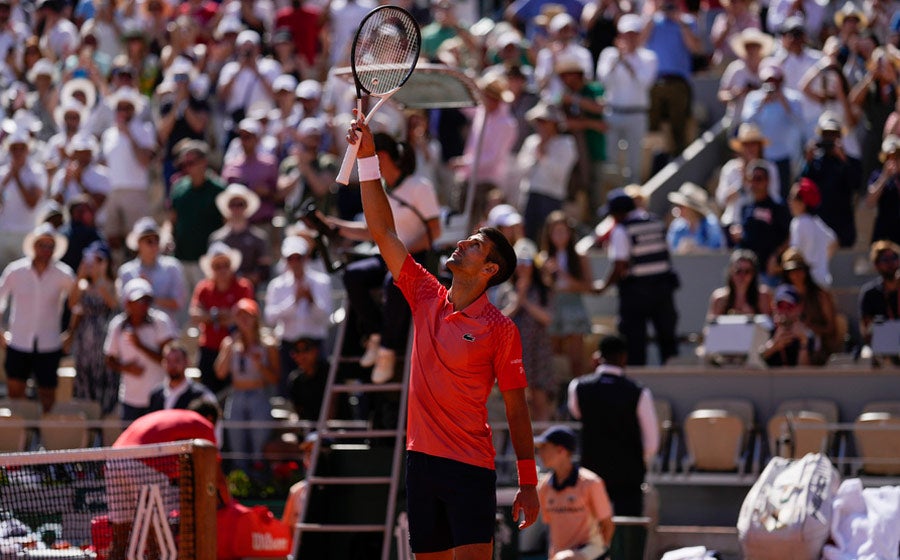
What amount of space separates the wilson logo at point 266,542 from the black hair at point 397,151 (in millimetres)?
2257

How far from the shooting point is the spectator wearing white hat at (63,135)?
66.5 ft

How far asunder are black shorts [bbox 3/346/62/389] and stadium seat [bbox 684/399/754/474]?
569 cm

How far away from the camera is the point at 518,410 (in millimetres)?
8227

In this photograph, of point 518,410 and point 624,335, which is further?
point 624,335

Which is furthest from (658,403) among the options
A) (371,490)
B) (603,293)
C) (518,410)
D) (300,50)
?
(300,50)

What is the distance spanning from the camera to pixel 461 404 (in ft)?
26.9

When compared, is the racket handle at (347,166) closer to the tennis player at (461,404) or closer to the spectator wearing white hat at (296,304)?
the tennis player at (461,404)

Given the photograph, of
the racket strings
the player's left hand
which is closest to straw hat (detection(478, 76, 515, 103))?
the racket strings

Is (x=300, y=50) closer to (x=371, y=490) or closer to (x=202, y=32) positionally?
(x=202, y=32)

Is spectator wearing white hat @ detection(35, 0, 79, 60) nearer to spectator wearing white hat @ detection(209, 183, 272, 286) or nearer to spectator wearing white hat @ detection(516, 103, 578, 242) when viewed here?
spectator wearing white hat @ detection(209, 183, 272, 286)

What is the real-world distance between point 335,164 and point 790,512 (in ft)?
26.8

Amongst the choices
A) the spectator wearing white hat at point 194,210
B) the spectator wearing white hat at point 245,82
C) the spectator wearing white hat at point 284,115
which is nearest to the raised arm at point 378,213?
the spectator wearing white hat at point 194,210

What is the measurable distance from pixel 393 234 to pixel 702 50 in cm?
1298

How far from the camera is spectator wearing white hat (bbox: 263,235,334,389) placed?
16.1 meters
